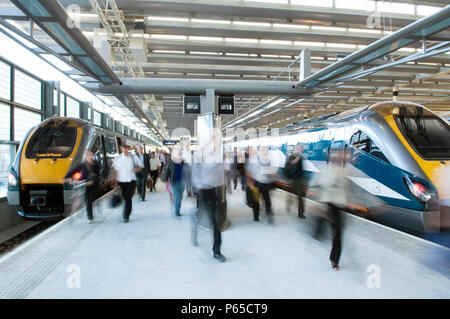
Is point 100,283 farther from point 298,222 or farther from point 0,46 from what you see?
point 0,46

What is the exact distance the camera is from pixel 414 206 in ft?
17.2

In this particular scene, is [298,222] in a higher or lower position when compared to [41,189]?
lower

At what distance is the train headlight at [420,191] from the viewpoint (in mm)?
5164

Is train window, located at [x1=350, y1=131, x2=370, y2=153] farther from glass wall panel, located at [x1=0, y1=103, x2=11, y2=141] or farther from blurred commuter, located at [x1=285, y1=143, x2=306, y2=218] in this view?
glass wall panel, located at [x1=0, y1=103, x2=11, y2=141]

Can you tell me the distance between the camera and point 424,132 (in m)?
6.21

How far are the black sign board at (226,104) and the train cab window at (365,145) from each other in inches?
141

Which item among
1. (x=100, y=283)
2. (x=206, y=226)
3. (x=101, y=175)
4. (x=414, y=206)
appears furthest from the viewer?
(x=101, y=175)

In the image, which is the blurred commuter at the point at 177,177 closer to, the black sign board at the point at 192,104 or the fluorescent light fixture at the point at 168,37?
the black sign board at the point at 192,104

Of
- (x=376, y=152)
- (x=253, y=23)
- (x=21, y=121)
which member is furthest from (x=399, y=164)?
(x=21, y=121)

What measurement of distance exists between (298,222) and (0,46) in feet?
29.4

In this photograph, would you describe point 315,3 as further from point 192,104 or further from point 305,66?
point 192,104
